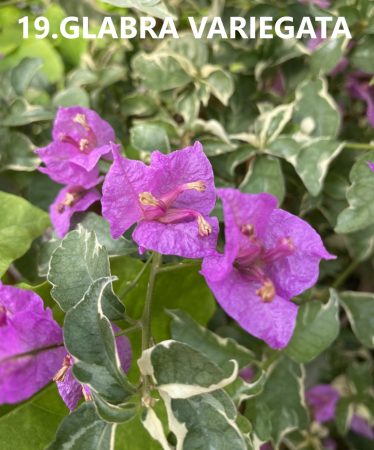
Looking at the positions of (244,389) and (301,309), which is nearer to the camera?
(244,389)

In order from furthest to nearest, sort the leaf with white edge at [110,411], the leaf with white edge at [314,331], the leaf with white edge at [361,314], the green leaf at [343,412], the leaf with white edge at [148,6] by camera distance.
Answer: the green leaf at [343,412]
the leaf with white edge at [361,314]
the leaf with white edge at [314,331]
the leaf with white edge at [148,6]
the leaf with white edge at [110,411]

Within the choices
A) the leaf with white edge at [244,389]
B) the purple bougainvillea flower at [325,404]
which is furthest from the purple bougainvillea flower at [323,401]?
the leaf with white edge at [244,389]

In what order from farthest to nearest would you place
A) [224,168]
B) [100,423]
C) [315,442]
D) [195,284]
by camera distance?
[315,442] < [224,168] < [195,284] < [100,423]

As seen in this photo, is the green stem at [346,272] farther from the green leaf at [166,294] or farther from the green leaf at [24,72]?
the green leaf at [24,72]

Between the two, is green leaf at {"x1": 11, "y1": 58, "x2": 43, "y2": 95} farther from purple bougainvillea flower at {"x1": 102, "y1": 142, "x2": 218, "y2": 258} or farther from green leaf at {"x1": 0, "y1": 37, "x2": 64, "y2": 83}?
purple bougainvillea flower at {"x1": 102, "y1": 142, "x2": 218, "y2": 258}

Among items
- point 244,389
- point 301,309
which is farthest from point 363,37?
point 244,389

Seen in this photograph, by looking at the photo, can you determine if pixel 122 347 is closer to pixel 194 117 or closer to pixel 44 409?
pixel 44 409
